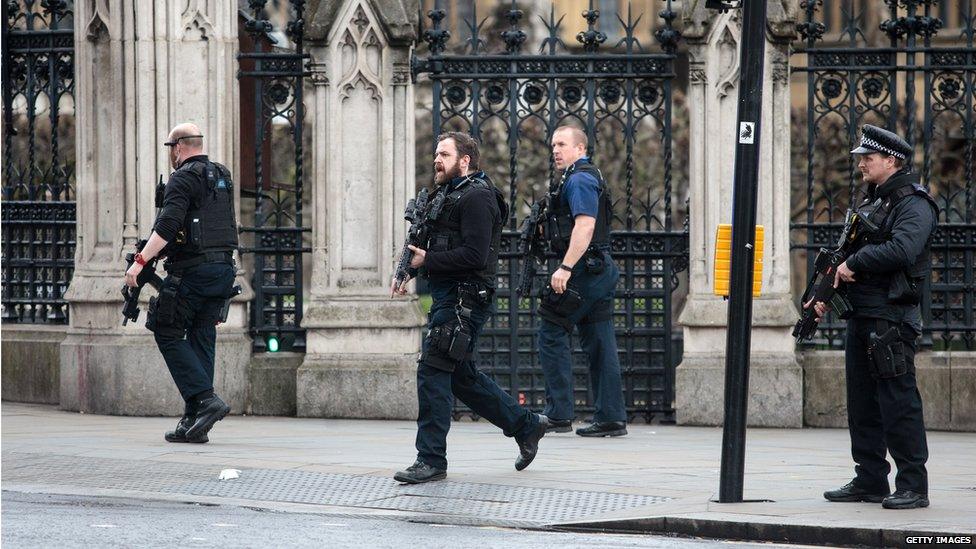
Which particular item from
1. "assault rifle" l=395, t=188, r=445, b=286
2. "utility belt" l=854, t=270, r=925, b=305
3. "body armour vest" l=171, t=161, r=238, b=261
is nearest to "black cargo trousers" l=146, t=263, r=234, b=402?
"body armour vest" l=171, t=161, r=238, b=261

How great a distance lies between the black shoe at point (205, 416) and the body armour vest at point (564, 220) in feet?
8.15

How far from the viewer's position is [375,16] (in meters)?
12.7

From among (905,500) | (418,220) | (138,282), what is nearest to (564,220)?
(418,220)

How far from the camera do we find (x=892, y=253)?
8.13 metres

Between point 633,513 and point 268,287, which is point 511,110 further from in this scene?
point 633,513

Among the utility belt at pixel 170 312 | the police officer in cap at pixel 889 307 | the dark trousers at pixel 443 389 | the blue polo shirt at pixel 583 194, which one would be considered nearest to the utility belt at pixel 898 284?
the police officer in cap at pixel 889 307

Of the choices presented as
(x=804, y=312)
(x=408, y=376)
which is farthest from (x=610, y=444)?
(x=804, y=312)

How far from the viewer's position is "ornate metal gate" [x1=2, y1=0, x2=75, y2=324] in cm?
1362

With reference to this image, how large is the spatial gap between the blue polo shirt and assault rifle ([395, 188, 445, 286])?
2052 millimetres

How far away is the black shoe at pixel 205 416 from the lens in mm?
10742

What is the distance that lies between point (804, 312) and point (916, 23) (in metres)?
4.74

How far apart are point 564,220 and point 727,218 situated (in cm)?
168

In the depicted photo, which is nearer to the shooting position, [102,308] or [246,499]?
[246,499]

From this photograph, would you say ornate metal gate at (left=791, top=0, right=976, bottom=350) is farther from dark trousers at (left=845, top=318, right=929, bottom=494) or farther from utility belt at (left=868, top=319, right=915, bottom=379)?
utility belt at (left=868, top=319, right=915, bottom=379)
